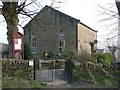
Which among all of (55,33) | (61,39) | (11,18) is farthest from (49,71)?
(55,33)

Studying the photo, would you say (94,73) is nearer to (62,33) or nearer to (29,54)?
(29,54)

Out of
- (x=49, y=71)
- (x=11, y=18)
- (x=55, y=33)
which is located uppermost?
(x=55, y=33)

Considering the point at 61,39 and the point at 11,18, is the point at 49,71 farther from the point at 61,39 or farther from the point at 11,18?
the point at 61,39

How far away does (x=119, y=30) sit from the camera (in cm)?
1001

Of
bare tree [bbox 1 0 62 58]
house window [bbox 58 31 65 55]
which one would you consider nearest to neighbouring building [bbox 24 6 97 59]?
house window [bbox 58 31 65 55]

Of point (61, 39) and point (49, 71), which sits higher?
point (61, 39)

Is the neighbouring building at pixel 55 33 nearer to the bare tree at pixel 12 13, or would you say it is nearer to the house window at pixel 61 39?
the house window at pixel 61 39

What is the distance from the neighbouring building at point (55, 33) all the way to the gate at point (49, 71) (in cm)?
1605

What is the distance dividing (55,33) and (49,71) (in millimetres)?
19401

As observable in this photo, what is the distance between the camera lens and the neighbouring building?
102 feet

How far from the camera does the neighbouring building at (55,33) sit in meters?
31.2

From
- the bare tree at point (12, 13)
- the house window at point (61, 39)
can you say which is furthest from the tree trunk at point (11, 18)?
the house window at point (61, 39)

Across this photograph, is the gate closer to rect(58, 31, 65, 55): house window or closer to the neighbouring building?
rect(58, 31, 65, 55): house window

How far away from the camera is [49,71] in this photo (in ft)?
43.0
